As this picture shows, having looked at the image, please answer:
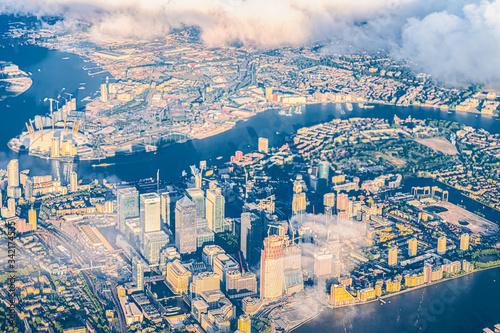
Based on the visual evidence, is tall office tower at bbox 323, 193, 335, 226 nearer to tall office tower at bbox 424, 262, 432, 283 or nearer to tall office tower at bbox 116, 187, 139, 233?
tall office tower at bbox 424, 262, 432, 283

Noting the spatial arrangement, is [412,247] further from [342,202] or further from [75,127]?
[75,127]

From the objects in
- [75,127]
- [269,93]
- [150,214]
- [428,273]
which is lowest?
[428,273]

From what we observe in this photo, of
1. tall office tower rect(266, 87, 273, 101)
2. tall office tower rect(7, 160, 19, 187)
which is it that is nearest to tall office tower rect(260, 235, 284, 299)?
tall office tower rect(7, 160, 19, 187)

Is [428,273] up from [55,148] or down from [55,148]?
down

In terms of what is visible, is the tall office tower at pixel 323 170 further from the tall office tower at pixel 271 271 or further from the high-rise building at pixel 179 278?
the high-rise building at pixel 179 278

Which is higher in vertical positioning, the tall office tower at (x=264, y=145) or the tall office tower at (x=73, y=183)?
the tall office tower at (x=264, y=145)

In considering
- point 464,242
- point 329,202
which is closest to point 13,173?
point 329,202

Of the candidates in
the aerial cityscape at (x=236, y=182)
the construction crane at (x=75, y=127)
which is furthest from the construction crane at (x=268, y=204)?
the construction crane at (x=75, y=127)
